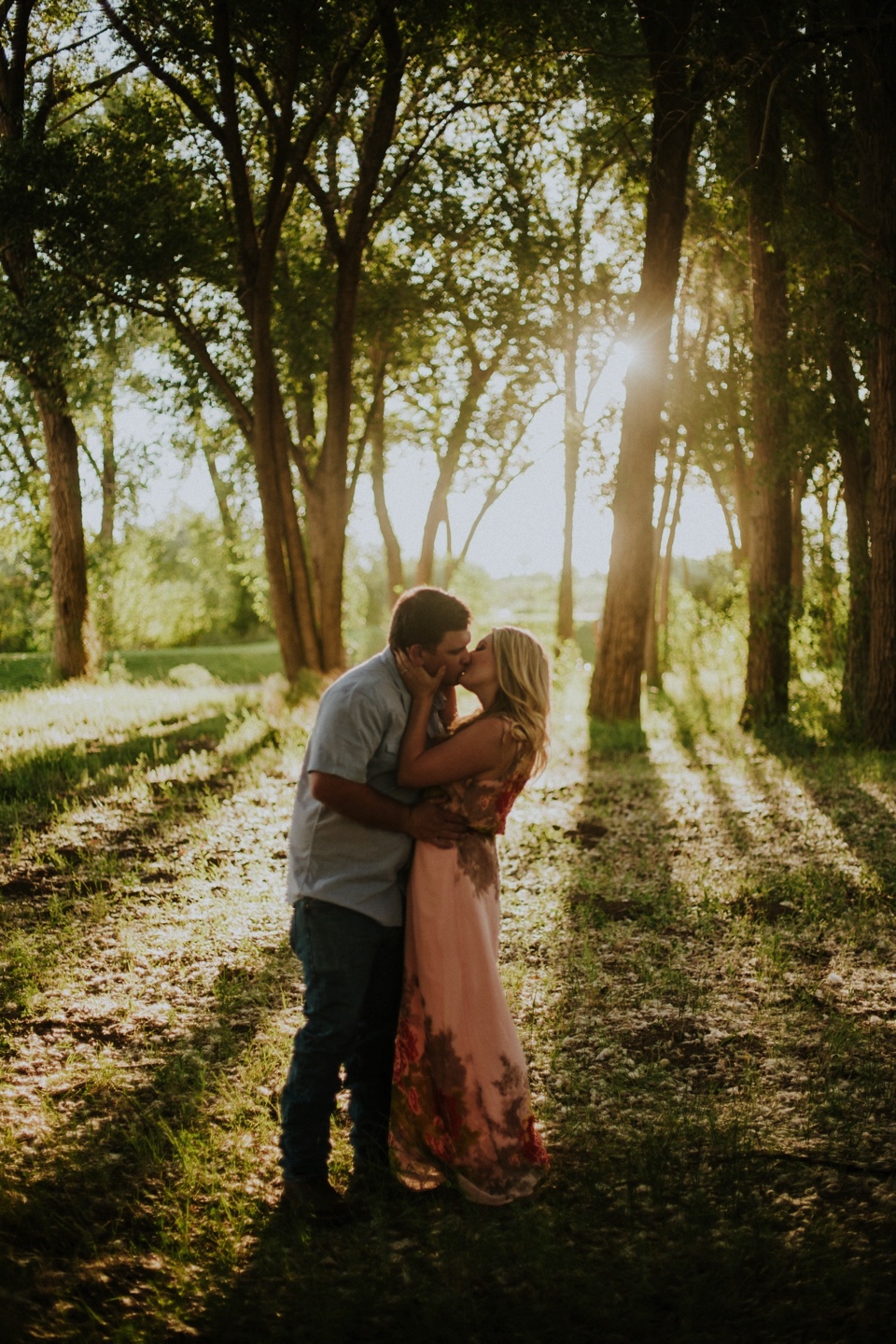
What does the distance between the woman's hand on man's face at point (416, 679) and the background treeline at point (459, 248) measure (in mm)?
8812

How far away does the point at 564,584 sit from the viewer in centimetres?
2962

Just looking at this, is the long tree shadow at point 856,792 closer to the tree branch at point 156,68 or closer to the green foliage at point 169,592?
the tree branch at point 156,68

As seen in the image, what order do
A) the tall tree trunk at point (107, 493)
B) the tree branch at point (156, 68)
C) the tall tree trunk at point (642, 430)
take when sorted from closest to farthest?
the tall tree trunk at point (642, 430), the tree branch at point (156, 68), the tall tree trunk at point (107, 493)

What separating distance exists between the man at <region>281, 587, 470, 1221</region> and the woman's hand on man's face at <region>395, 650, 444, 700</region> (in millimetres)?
29

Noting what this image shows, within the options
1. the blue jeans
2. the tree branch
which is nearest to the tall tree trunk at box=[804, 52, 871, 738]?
the tree branch

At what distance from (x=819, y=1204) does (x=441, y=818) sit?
76.0 inches

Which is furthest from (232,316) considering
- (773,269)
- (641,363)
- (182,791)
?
(182,791)

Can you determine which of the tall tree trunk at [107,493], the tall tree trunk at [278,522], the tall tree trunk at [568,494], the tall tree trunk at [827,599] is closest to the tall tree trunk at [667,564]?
the tall tree trunk at [568,494]

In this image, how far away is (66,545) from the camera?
20.1 m

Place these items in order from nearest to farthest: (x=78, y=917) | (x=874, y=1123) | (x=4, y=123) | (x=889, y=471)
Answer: (x=874, y=1123)
(x=78, y=917)
(x=889, y=471)
(x=4, y=123)

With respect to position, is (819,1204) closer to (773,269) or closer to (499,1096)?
(499,1096)

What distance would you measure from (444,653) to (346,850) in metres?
0.77

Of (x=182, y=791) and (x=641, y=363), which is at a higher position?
(x=641, y=363)

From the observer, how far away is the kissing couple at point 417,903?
12.6 ft
